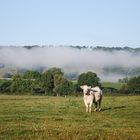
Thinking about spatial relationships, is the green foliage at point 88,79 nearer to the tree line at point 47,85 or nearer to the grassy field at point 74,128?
the tree line at point 47,85

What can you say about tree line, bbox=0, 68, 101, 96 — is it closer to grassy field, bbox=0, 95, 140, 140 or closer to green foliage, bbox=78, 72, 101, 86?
green foliage, bbox=78, 72, 101, 86

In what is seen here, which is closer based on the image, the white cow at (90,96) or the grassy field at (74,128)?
the grassy field at (74,128)

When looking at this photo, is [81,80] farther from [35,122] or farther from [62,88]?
[35,122]

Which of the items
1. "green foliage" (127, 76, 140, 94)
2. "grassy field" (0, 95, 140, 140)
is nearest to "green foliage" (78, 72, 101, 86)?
"green foliage" (127, 76, 140, 94)

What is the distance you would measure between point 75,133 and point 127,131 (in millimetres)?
3101

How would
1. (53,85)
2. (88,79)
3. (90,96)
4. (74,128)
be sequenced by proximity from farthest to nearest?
1. (88,79)
2. (53,85)
3. (90,96)
4. (74,128)

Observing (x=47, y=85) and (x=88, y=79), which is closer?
(x=47, y=85)

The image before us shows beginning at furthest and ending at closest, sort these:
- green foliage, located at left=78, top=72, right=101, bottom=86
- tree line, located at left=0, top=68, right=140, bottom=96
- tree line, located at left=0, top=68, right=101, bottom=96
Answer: green foliage, located at left=78, top=72, right=101, bottom=86, tree line, located at left=0, top=68, right=101, bottom=96, tree line, located at left=0, top=68, right=140, bottom=96

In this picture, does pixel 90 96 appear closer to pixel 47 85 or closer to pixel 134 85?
pixel 134 85

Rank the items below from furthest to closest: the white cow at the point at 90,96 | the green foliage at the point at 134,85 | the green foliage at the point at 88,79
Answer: the green foliage at the point at 88,79
the green foliage at the point at 134,85
the white cow at the point at 90,96

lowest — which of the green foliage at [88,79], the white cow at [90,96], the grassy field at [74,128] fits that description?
the grassy field at [74,128]

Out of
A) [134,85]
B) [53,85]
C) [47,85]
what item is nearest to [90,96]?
[134,85]

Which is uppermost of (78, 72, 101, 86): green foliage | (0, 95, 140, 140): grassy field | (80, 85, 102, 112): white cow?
(78, 72, 101, 86): green foliage

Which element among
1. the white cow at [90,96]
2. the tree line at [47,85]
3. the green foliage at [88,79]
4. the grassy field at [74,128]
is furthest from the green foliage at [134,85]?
the grassy field at [74,128]
